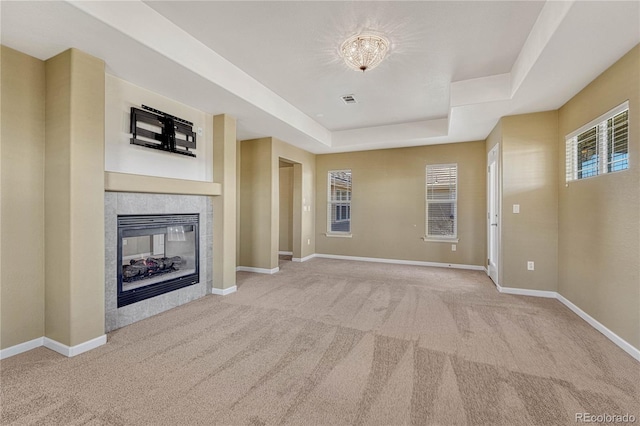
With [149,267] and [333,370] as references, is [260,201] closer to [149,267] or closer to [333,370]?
[149,267]

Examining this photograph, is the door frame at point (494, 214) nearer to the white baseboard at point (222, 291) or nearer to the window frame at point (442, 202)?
the window frame at point (442, 202)

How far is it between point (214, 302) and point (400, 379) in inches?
104

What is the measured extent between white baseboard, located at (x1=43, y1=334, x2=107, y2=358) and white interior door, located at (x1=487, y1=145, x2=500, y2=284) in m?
5.31

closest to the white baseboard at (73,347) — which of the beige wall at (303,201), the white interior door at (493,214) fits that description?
the beige wall at (303,201)

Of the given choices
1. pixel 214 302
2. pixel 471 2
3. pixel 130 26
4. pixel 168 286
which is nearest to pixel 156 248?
pixel 168 286

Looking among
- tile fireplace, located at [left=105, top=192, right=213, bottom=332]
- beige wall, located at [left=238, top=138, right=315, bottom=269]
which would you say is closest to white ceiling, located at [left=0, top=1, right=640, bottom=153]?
beige wall, located at [left=238, top=138, right=315, bottom=269]

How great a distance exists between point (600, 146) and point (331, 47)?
10.0 ft

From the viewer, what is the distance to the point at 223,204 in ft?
13.6

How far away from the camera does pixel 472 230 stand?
594cm

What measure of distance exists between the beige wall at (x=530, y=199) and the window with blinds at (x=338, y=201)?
354 cm

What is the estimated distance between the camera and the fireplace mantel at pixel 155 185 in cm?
281

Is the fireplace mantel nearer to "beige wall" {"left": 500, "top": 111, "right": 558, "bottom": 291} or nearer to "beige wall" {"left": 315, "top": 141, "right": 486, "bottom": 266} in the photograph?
"beige wall" {"left": 315, "top": 141, "right": 486, "bottom": 266}

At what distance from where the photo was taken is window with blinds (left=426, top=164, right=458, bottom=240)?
6.12 m

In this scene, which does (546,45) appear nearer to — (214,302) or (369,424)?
(369,424)
